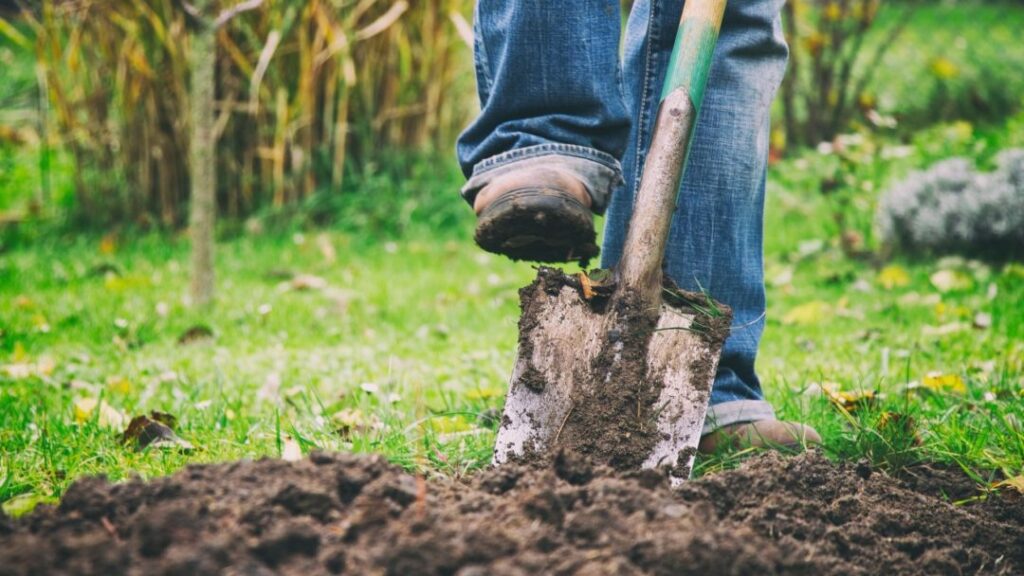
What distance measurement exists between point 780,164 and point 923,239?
1.42m

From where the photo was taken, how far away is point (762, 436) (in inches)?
66.7

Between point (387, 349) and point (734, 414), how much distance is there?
146 cm

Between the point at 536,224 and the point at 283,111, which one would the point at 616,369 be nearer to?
the point at 536,224

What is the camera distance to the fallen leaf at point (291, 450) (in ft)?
5.11

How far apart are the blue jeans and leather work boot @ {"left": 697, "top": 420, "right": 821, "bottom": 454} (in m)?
0.02

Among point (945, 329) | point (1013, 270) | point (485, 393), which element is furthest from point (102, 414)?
point (1013, 270)

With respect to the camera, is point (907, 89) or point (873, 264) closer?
point (873, 264)

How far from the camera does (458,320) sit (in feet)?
11.0

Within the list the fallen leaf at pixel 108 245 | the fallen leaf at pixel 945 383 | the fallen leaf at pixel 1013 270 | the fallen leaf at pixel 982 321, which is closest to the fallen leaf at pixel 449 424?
the fallen leaf at pixel 945 383

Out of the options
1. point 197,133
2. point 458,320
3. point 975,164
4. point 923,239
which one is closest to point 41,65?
point 197,133

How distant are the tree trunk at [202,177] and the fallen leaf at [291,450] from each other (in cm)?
192

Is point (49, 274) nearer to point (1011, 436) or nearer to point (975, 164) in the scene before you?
point (1011, 436)

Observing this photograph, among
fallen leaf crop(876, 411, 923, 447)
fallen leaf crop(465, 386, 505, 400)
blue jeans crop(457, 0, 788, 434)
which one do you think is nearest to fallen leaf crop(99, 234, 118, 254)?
fallen leaf crop(465, 386, 505, 400)

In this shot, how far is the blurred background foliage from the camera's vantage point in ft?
15.4
